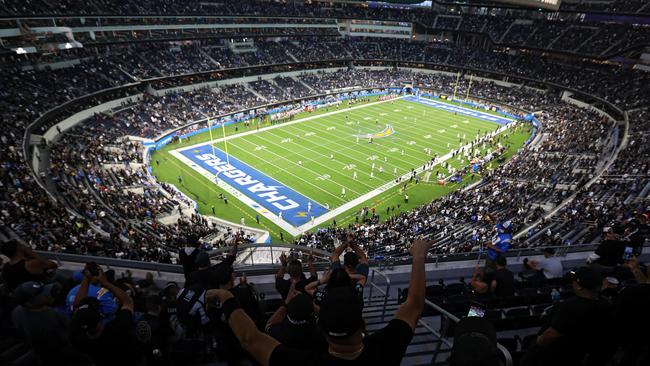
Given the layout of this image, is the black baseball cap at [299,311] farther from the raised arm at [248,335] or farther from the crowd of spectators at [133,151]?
the crowd of spectators at [133,151]

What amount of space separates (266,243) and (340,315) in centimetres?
1388

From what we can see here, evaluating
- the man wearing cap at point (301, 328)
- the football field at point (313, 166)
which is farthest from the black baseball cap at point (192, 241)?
the football field at point (313, 166)

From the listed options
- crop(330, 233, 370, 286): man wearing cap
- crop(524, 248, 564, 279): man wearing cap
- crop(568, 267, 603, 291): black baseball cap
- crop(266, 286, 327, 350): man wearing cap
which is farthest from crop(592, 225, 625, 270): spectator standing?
crop(266, 286, 327, 350): man wearing cap

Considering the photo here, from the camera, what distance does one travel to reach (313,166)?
33938 mm

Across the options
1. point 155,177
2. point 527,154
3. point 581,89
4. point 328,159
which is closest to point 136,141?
point 155,177

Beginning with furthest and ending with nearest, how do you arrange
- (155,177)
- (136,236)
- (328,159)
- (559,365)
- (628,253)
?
(328,159) → (155,177) → (136,236) → (628,253) → (559,365)

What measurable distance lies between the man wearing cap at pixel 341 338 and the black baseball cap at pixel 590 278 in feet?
6.69

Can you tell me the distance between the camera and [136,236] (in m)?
16.7

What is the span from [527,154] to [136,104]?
1684 inches

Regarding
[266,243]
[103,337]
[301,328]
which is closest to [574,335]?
[301,328]

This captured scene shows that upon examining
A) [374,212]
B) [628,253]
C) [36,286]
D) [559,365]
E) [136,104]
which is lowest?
[374,212]

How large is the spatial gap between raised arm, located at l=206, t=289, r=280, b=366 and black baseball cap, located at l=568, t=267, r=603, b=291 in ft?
10.0

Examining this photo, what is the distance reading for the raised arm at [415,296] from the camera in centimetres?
242

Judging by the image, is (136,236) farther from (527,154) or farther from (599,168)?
(527,154)
